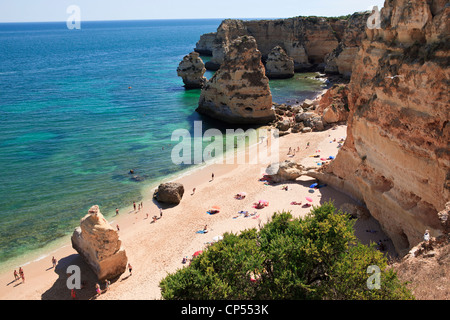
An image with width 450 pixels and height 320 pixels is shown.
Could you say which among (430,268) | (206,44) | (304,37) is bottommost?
(430,268)

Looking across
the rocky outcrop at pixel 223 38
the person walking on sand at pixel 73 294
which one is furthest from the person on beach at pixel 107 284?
the rocky outcrop at pixel 223 38

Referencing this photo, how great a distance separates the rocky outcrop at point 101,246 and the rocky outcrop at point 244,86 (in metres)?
28.9

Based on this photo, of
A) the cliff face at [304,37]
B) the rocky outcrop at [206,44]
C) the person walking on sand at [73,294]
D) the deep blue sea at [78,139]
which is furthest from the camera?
the rocky outcrop at [206,44]

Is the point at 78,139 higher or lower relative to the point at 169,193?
higher

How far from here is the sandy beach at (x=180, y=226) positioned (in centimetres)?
1922

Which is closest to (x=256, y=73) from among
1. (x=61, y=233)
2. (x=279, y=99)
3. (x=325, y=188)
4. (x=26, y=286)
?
(x=279, y=99)

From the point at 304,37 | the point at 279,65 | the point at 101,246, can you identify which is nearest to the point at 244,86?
the point at 101,246

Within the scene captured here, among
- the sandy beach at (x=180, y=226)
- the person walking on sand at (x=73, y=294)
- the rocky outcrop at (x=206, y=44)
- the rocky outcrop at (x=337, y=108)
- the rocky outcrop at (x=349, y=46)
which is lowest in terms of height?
the person walking on sand at (x=73, y=294)

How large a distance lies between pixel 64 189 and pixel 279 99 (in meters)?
38.4

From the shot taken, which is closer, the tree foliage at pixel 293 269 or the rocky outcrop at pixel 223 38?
the tree foliage at pixel 293 269

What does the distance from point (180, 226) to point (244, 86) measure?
2493 centimetres

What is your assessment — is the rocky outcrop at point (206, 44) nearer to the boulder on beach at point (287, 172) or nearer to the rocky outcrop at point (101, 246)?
the boulder on beach at point (287, 172)

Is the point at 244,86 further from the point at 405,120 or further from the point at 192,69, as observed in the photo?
the point at 405,120

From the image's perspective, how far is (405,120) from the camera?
16.8m
